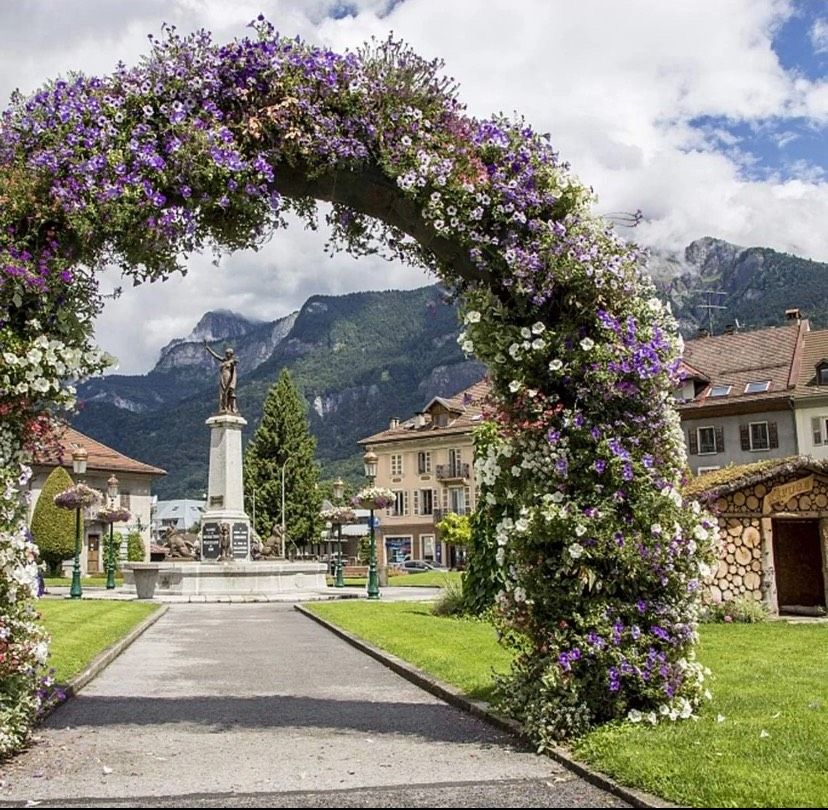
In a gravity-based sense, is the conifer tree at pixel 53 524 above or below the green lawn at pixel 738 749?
above

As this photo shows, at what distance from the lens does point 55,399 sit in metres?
7.27

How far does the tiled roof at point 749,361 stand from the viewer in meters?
45.4

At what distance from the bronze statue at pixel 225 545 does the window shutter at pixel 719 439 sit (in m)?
25.7

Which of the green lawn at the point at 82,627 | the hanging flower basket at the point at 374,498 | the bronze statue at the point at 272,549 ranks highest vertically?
the hanging flower basket at the point at 374,498

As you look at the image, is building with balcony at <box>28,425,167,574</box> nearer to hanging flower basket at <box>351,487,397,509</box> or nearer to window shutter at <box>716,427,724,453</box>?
hanging flower basket at <box>351,487,397,509</box>

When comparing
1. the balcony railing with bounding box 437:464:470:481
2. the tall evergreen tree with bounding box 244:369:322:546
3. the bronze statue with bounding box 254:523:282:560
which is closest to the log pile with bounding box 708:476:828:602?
the bronze statue with bounding box 254:523:282:560

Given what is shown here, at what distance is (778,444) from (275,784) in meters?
42.5

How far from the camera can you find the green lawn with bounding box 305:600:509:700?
10586 mm

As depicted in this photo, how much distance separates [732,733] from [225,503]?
26.7 metres

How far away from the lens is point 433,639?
14.6m

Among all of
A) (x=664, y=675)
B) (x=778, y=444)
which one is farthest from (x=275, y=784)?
(x=778, y=444)

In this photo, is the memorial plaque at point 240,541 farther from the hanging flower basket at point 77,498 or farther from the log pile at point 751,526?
the log pile at point 751,526

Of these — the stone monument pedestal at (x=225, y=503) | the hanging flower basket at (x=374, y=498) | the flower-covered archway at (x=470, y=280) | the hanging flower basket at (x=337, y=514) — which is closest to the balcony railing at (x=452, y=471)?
the hanging flower basket at (x=337, y=514)

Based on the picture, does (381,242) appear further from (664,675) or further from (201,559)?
(201,559)
